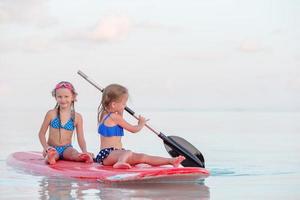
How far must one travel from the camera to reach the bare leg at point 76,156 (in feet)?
23.9

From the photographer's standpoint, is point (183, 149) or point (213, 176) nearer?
point (213, 176)

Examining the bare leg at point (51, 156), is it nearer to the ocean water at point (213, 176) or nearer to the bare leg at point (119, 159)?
the ocean water at point (213, 176)

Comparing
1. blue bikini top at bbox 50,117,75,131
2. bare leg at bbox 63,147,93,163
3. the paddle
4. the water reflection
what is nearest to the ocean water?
the water reflection

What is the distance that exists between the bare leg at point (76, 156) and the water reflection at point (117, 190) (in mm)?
550

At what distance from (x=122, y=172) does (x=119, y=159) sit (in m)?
0.31

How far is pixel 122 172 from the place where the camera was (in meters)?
6.53

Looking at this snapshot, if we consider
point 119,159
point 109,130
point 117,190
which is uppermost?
point 109,130

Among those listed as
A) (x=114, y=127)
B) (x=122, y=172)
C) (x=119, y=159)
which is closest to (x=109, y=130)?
(x=114, y=127)

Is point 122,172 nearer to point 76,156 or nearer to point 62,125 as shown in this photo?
point 76,156

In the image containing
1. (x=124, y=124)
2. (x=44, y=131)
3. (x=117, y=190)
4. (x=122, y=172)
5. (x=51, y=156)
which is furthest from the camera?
(x=44, y=131)

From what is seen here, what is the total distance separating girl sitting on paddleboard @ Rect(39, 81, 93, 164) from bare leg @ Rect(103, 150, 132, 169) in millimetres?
552

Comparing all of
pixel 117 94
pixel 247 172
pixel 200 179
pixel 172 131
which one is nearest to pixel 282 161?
pixel 247 172

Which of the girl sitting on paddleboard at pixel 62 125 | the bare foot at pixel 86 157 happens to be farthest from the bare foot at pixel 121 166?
the girl sitting on paddleboard at pixel 62 125

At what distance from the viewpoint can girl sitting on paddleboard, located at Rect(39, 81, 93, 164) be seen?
291 inches
